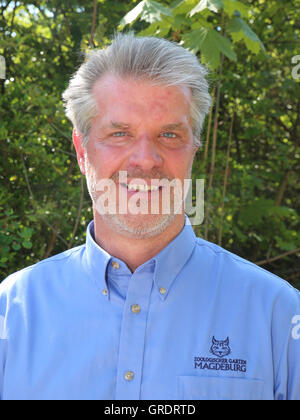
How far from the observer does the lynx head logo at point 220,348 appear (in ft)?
5.15

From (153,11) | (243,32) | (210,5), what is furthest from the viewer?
(243,32)

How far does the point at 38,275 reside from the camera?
1.80 meters

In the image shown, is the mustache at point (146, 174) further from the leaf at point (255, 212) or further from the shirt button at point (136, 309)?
the leaf at point (255, 212)

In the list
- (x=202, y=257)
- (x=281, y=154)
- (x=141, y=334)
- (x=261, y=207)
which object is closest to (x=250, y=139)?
(x=281, y=154)

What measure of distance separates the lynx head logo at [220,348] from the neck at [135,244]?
1.14 ft

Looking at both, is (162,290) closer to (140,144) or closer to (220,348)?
(220,348)

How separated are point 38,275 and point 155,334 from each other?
460 mm

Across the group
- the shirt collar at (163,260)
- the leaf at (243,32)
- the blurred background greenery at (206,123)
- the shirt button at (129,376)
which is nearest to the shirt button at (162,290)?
the shirt collar at (163,260)

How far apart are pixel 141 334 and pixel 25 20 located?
299cm

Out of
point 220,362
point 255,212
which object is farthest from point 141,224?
point 255,212

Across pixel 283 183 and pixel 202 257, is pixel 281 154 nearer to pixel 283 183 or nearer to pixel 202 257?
pixel 283 183

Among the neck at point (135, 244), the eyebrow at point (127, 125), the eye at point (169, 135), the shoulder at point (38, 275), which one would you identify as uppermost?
the eyebrow at point (127, 125)

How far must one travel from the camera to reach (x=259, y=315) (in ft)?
5.24

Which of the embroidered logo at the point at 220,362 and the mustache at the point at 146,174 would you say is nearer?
the embroidered logo at the point at 220,362
